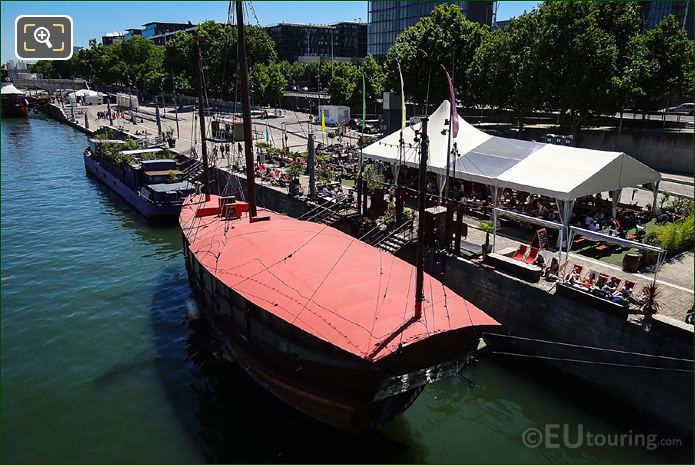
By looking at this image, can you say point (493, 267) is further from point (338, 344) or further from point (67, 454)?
point (67, 454)

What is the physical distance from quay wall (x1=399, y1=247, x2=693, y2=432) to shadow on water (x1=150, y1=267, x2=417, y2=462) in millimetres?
6758

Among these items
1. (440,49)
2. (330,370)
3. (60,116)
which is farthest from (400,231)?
(60,116)

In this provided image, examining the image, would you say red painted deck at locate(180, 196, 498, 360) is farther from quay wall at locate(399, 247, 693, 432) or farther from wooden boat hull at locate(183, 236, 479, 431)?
quay wall at locate(399, 247, 693, 432)

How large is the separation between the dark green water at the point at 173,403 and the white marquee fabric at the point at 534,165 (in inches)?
347

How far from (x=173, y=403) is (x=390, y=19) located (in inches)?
4208

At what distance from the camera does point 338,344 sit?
12.9 m

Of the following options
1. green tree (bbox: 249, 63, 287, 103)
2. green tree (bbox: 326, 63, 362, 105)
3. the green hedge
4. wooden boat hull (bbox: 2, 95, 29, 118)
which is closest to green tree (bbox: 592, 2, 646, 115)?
the green hedge

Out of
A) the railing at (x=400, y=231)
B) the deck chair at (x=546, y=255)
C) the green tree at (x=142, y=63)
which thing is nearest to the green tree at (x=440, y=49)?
the railing at (x=400, y=231)

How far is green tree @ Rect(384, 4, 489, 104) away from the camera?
167ft

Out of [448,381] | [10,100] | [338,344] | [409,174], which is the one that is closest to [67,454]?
[338,344]

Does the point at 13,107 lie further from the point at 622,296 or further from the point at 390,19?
the point at 622,296

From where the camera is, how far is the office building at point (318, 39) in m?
171

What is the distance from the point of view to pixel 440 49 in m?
50.6

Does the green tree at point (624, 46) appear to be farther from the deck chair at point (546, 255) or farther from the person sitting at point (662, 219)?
the deck chair at point (546, 255)
